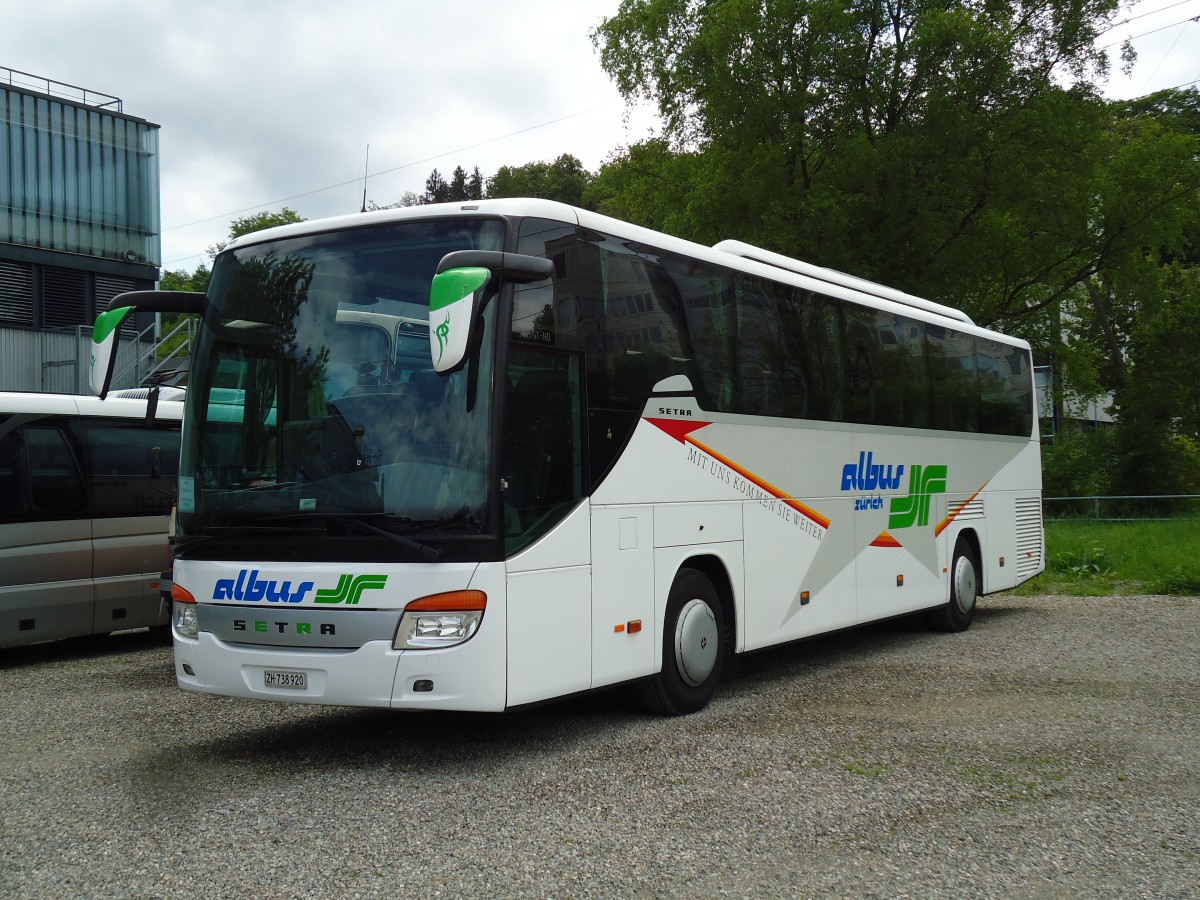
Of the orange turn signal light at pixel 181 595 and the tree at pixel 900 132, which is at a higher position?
the tree at pixel 900 132

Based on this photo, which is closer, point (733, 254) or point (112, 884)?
point (112, 884)

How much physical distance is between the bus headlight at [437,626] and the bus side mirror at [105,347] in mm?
2618

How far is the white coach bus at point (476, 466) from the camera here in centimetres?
666

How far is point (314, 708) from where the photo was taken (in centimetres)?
918

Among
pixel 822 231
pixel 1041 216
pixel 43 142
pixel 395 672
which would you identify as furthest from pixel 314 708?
pixel 43 142

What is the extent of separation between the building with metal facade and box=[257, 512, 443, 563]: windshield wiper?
934 inches

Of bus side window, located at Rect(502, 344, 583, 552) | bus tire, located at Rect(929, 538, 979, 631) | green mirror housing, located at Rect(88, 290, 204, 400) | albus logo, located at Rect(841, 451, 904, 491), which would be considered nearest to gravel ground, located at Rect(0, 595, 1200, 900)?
bus side window, located at Rect(502, 344, 583, 552)

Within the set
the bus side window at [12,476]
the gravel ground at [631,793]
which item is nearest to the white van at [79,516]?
the bus side window at [12,476]

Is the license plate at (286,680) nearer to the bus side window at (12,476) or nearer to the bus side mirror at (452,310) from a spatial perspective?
the bus side mirror at (452,310)

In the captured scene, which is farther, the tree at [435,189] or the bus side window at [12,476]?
the tree at [435,189]

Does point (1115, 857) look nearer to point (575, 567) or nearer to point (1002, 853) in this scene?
point (1002, 853)

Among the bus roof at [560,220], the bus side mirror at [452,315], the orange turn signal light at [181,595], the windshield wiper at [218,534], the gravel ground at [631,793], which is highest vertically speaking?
the bus roof at [560,220]

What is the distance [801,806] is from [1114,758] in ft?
7.34

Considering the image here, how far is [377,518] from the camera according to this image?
22.0ft
